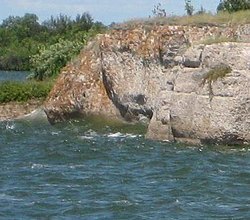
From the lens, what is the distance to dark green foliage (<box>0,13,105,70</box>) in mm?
108375

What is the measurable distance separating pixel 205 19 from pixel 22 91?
10.3 meters

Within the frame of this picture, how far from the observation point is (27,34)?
13788cm

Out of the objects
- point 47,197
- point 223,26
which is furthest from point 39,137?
point 47,197

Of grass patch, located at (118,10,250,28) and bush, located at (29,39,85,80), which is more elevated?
grass patch, located at (118,10,250,28)

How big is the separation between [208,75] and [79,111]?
32.6 feet

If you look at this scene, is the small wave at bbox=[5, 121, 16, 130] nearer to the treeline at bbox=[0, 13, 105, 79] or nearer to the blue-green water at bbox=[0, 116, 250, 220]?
the blue-green water at bbox=[0, 116, 250, 220]

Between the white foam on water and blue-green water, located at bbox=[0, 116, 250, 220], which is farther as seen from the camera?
the white foam on water

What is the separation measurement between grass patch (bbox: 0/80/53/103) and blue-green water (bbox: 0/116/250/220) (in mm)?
9591

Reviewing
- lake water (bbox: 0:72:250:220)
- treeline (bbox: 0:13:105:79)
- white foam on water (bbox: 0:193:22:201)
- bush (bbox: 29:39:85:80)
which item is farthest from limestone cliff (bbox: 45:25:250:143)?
→ treeline (bbox: 0:13:105:79)

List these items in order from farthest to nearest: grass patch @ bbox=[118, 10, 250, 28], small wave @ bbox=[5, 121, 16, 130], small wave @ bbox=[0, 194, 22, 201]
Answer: small wave @ bbox=[5, 121, 16, 130]
grass patch @ bbox=[118, 10, 250, 28]
small wave @ bbox=[0, 194, 22, 201]

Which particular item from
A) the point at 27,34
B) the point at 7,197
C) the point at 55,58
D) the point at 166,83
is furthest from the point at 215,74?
the point at 27,34

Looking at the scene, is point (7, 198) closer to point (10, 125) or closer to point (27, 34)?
point (10, 125)

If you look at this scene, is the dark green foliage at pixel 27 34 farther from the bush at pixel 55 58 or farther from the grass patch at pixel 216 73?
the grass patch at pixel 216 73

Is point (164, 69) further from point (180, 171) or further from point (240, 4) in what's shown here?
point (180, 171)
